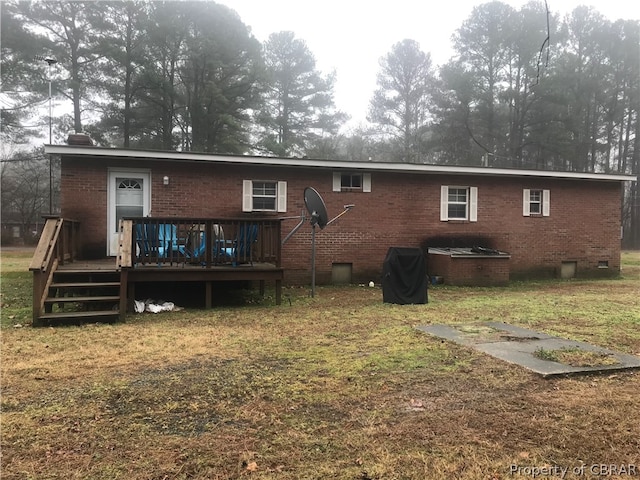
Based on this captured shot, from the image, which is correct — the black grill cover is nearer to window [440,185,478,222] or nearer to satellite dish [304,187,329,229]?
satellite dish [304,187,329,229]

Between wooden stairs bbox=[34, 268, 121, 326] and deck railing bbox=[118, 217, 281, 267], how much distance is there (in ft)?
1.84

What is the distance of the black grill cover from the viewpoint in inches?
339

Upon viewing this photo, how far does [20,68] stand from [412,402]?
24257 mm

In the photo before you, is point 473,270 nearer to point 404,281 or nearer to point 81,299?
point 404,281

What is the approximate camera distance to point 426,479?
242 centimetres

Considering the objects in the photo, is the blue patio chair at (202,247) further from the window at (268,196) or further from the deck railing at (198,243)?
the window at (268,196)

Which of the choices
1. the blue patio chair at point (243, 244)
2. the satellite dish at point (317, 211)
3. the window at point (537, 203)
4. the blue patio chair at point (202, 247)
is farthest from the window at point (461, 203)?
the blue patio chair at point (202, 247)

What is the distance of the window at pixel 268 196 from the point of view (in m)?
11.2

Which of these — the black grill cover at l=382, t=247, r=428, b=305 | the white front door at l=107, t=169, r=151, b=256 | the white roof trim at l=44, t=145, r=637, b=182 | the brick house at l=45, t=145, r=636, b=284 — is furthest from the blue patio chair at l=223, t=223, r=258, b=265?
the white front door at l=107, t=169, r=151, b=256

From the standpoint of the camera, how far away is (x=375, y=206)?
11.9 meters

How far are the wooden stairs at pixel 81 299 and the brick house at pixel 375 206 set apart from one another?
224 centimetres

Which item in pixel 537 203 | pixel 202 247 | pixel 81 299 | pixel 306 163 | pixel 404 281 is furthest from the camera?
pixel 537 203

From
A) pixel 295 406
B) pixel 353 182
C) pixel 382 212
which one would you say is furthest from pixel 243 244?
pixel 295 406

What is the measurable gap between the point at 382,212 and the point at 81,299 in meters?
7.46
